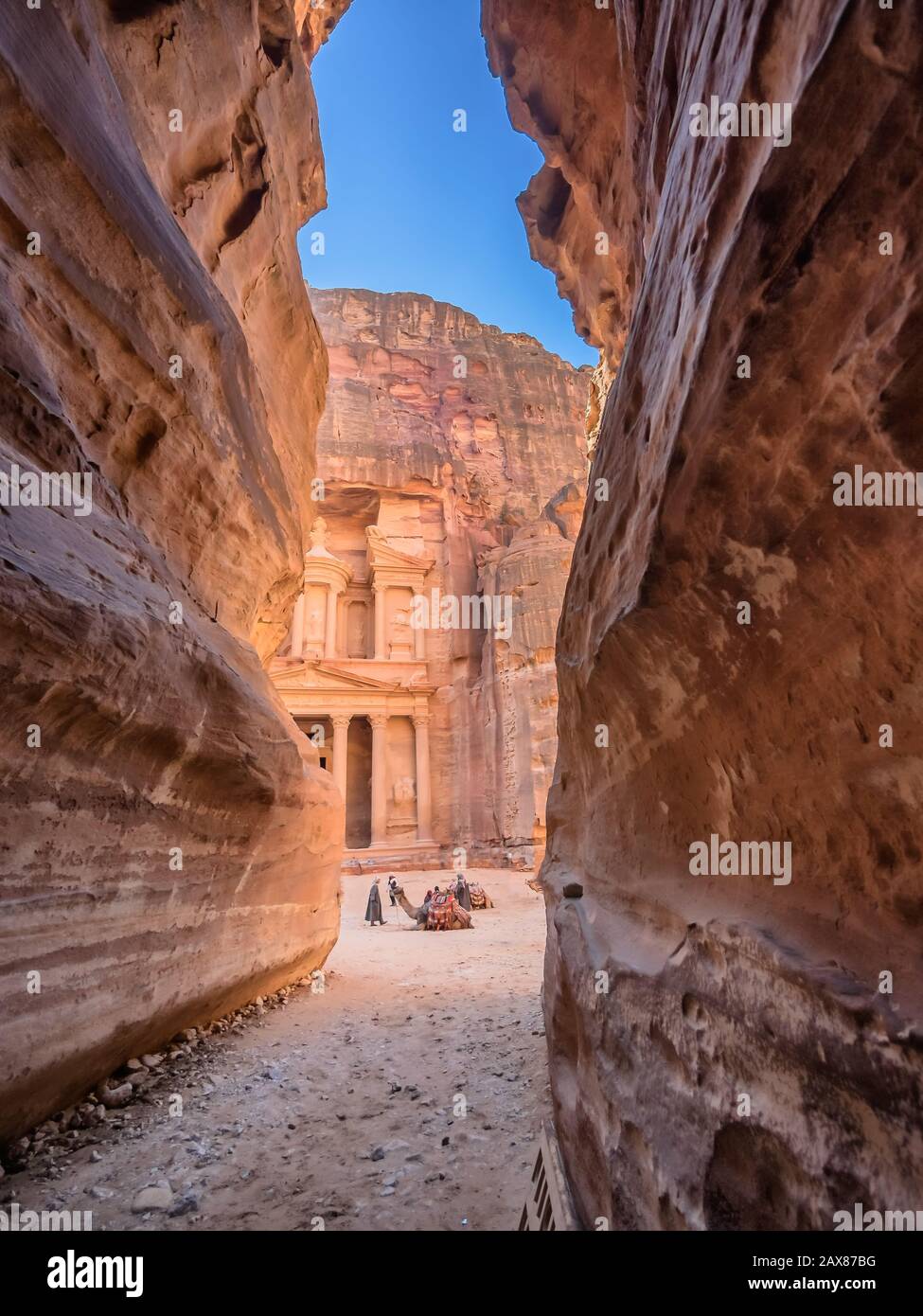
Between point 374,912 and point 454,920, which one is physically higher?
point 454,920

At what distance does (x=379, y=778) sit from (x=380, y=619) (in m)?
8.88

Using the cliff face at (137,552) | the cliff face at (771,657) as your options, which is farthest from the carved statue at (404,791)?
the cliff face at (771,657)

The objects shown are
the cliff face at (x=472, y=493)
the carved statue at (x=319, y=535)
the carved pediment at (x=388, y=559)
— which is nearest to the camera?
the cliff face at (x=472, y=493)

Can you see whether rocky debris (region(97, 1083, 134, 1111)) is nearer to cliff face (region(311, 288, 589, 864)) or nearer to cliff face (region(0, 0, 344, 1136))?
cliff face (region(0, 0, 344, 1136))

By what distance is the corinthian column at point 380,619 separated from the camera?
34500mm

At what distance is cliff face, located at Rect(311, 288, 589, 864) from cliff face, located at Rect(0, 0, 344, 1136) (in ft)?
67.7

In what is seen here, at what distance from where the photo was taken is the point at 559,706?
16.8 ft

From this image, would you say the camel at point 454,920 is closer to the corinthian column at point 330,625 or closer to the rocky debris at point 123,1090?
the rocky debris at point 123,1090

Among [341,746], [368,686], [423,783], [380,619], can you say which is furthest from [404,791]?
[380,619]

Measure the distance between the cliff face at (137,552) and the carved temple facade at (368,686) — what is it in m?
23.0

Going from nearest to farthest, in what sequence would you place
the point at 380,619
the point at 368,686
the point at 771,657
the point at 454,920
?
the point at 771,657 < the point at 454,920 < the point at 368,686 < the point at 380,619

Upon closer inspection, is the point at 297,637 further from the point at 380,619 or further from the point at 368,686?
the point at 368,686

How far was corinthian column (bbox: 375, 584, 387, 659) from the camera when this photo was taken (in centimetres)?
3450

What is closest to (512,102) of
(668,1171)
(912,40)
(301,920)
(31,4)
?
(31,4)
